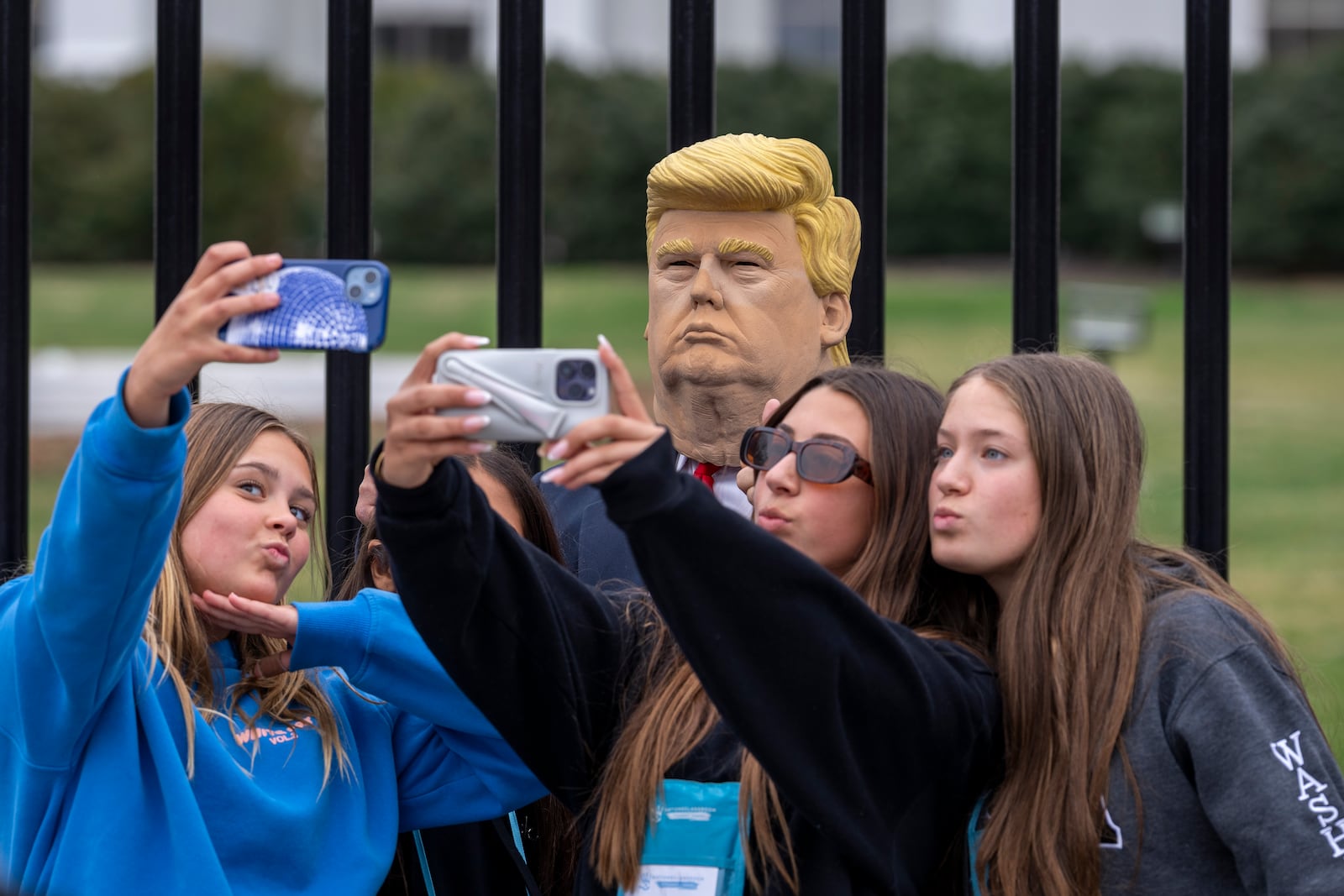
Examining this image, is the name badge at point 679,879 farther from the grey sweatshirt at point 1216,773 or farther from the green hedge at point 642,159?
the green hedge at point 642,159

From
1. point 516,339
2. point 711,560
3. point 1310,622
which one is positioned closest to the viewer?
point 711,560

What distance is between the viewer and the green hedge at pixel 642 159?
20469 millimetres

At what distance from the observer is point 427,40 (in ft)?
91.5

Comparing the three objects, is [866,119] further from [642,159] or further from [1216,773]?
[642,159]

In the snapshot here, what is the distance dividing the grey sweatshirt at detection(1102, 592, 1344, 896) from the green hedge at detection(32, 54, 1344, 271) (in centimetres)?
1868

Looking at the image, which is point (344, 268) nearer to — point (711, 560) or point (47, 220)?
point (711, 560)

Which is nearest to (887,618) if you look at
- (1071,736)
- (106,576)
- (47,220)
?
(1071,736)

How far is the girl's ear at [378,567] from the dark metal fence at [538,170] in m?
0.32

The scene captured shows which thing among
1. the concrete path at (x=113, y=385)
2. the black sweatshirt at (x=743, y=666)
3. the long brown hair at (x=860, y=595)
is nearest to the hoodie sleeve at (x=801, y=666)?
the black sweatshirt at (x=743, y=666)

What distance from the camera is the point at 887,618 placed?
6.63ft

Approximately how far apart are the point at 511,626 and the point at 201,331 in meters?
0.50

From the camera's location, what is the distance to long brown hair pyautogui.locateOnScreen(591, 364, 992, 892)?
1942 mm

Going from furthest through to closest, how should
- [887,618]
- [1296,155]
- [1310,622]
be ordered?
[1296,155], [1310,622], [887,618]

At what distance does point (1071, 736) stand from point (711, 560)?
1.54 ft
